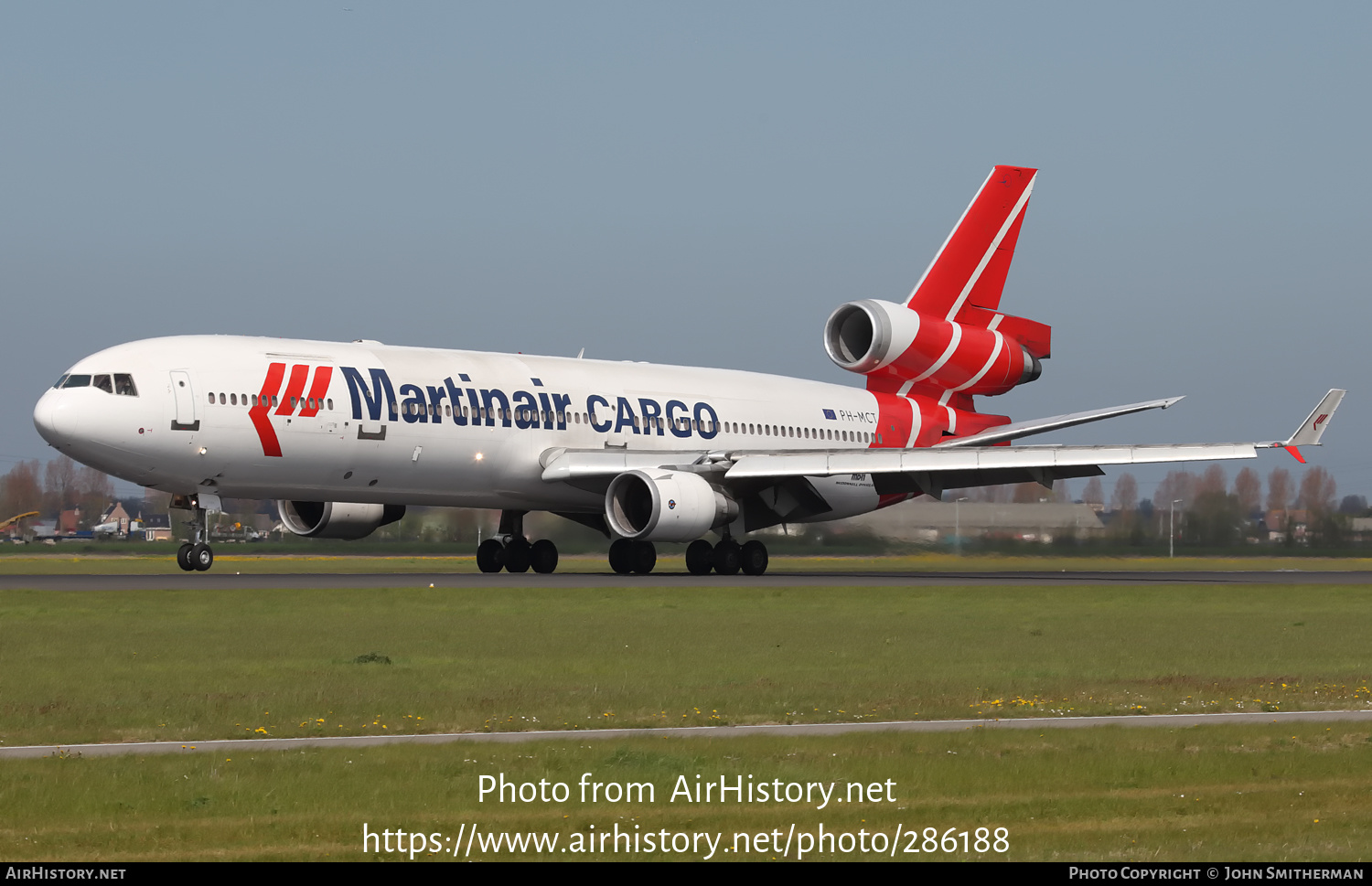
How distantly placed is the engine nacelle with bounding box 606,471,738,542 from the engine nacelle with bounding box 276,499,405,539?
5.43 metres

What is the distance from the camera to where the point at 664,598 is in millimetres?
29844

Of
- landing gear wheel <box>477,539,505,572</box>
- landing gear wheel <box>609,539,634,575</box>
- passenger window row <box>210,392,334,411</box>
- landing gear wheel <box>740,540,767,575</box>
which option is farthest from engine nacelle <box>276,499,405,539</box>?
landing gear wheel <box>740,540,767,575</box>

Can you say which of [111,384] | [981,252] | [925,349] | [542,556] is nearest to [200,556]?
[111,384]

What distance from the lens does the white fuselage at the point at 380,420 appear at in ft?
108

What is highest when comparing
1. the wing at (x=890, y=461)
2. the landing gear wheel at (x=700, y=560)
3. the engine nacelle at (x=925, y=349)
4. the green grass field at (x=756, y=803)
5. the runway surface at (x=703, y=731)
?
the engine nacelle at (x=925, y=349)

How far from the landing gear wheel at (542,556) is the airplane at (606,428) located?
0.05 m

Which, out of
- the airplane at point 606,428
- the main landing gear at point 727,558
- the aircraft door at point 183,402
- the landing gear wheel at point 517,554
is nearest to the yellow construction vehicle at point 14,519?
the airplane at point 606,428

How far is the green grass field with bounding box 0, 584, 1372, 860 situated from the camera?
10125mm

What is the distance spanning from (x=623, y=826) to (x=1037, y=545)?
41488mm

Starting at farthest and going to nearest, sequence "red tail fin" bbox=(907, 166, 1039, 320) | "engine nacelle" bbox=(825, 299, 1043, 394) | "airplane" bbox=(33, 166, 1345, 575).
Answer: "red tail fin" bbox=(907, 166, 1039, 320) < "engine nacelle" bbox=(825, 299, 1043, 394) < "airplane" bbox=(33, 166, 1345, 575)

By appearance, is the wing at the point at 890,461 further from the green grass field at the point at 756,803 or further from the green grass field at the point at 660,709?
the green grass field at the point at 756,803

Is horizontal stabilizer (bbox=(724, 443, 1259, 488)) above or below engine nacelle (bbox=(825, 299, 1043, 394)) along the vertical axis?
below

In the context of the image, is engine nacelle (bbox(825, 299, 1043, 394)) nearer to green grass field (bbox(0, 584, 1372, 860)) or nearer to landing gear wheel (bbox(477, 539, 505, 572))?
landing gear wheel (bbox(477, 539, 505, 572))

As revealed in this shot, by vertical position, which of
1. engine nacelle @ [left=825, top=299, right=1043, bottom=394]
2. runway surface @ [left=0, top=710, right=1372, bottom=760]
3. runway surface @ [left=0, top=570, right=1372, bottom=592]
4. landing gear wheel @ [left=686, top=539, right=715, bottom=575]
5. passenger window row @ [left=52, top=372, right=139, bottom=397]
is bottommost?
runway surface @ [left=0, top=710, right=1372, bottom=760]
